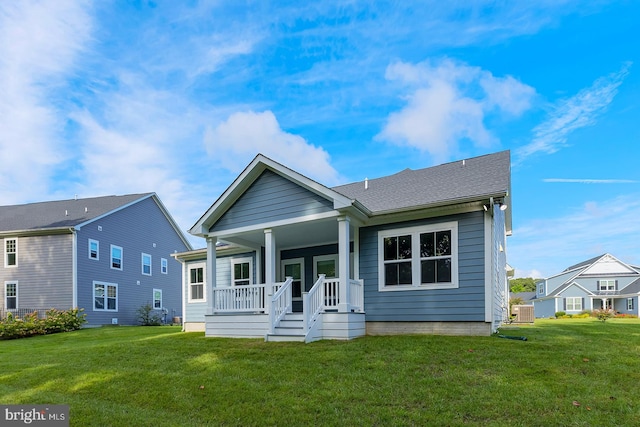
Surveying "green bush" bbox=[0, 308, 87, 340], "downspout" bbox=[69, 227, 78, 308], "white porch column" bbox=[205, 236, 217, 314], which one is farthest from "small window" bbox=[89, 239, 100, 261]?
"white porch column" bbox=[205, 236, 217, 314]

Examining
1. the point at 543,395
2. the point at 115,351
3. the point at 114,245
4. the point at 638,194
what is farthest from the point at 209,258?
the point at 638,194

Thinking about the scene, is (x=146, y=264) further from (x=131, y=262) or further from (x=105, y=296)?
(x=105, y=296)

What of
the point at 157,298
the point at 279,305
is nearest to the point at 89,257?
the point at 157,298

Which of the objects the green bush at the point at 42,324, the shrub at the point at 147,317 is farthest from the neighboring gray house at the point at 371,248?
the shrub at the point at 147,317

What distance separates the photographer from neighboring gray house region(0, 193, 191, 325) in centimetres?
2061

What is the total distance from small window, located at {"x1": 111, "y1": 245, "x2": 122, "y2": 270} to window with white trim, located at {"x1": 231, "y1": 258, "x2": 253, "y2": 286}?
12.1 metres

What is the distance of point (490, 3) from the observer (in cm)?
1141

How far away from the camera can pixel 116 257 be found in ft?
77.8

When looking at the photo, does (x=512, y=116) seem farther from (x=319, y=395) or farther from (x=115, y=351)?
(x=115, y=351)

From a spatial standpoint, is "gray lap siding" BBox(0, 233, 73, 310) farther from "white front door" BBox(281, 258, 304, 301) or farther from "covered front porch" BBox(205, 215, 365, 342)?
"white front door" BBox(281, 258, 304, 301)

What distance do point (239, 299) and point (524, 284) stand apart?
88876 millimetres

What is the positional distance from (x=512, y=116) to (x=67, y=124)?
1826cm

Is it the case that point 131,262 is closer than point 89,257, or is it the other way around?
point 89,257

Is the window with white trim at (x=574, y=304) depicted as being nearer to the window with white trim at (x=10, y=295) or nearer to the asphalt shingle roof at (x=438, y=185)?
the asphalt shingle roof at (x=438, y=185)
